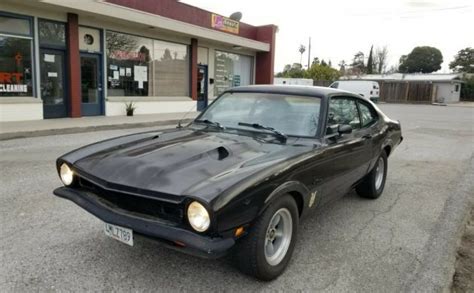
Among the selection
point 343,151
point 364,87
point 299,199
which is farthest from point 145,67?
point 364,87

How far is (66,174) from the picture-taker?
322 cm

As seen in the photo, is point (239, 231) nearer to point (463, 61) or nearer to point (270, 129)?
point (270, 129)

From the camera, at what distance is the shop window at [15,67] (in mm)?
11438

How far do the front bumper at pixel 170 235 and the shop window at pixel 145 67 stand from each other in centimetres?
1287

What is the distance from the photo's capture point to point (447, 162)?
324 inches

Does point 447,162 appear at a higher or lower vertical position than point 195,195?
lower

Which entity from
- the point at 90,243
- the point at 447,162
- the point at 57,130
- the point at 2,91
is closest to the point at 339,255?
the point at 90,243

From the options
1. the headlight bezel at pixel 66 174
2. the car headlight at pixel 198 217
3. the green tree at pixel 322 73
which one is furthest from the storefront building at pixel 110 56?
the green tree at pixel 322 73

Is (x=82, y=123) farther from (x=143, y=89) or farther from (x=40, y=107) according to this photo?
(x=143, y=89)

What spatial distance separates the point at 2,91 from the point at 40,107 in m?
1.18

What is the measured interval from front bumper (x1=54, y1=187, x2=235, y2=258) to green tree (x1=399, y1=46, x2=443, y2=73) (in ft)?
287

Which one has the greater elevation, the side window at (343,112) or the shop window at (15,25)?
the shop window at (15,25)

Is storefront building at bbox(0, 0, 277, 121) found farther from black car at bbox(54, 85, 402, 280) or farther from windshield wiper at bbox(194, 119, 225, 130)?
black car at bbox(54, 85, 402, 280)

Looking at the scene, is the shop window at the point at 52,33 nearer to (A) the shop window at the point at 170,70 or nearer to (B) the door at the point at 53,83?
(B) the door at the point at 53,83
